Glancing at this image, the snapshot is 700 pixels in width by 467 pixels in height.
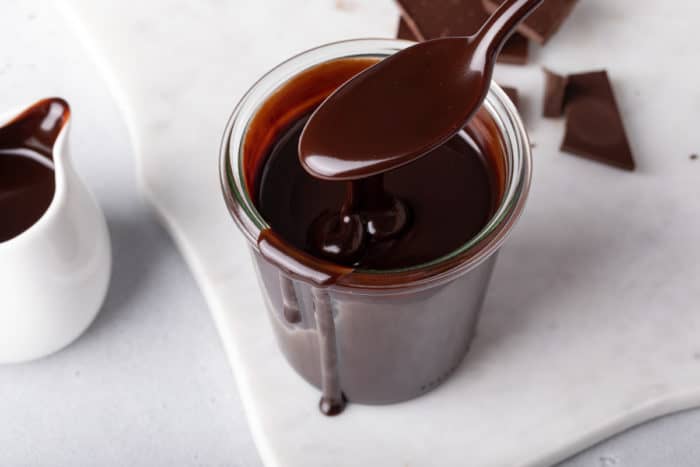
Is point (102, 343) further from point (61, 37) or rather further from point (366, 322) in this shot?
point (61, 37)

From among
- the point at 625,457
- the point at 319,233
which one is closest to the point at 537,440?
the point at 625,457

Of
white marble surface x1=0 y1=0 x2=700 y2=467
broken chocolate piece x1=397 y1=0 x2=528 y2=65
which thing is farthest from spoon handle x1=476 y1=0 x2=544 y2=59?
broken chocolate piece x1=397 y1=0 x2=528 y2=65

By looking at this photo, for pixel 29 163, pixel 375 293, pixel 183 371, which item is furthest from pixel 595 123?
pixel 29 163

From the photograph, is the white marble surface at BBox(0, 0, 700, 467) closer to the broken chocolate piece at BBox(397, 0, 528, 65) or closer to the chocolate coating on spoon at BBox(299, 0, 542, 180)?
the broken chocolate piece at BBox(397, 0, 528, 65)

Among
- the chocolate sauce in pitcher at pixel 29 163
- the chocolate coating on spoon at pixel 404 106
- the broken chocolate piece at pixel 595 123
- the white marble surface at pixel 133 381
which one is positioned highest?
the chocolate coating on spoon at pixel 404 106

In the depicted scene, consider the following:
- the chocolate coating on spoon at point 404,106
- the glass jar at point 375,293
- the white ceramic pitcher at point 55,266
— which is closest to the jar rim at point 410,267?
the glass jar at point 375,293

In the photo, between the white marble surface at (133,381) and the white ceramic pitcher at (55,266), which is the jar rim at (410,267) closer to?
the white ceramic pitcher at (55,266)

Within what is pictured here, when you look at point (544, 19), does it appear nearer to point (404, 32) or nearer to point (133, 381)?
point (404, 32)
